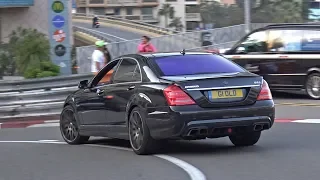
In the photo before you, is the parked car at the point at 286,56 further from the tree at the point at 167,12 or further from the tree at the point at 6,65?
the tree at the point at 167,12

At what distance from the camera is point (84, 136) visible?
41.8ft

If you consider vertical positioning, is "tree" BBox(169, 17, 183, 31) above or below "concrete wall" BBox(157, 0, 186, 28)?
below

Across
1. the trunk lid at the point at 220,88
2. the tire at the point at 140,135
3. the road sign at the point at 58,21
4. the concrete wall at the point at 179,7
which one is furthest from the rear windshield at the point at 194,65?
the concrete wall at the point at 179,7

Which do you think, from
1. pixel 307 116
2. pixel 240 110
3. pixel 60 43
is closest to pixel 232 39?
pixel 60 43

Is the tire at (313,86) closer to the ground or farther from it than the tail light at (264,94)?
closer to the ground

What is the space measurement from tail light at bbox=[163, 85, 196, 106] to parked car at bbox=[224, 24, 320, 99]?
9.31m

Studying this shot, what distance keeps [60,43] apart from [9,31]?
24195mm

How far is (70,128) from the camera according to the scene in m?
13.0

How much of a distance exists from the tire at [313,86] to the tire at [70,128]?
7.73 metres

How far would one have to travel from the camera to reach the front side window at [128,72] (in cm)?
1100

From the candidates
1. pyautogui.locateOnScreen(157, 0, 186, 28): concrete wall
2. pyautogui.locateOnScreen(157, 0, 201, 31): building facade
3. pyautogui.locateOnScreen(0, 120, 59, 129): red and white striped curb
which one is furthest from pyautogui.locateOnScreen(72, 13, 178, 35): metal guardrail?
pyautogui.locateOnScreen(0, 120, 59, 129): red and white striped curb

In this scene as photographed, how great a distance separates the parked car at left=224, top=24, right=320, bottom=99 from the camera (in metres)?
18.7

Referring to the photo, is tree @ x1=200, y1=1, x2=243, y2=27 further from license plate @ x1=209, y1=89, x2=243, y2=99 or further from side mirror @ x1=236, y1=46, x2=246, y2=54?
license plate @ x1=209, y1=89, x2=243, y2=99

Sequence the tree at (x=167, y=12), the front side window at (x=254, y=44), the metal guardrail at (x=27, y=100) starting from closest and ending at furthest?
the metal guardrail at (x=27, y=100), the front side window at (x=254, y=44), the tree at (x=167, y=12)
